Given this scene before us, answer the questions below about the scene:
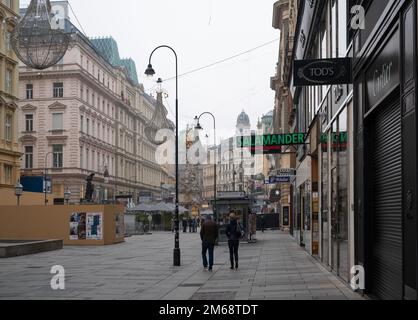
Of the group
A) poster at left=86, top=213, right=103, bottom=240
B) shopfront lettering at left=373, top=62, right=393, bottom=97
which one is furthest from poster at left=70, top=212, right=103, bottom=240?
shopfront lettering at left=373, top=62, right=393, bottom=97

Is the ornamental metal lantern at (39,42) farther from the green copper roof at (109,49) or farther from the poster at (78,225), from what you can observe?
the green copper roof at (109,49)

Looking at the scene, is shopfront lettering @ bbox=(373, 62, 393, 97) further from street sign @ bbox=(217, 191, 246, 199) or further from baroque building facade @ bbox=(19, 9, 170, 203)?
baroque building facade @ bbox=(19, 9, 170, 203)

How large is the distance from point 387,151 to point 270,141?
18.9 meters

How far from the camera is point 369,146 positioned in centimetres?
1238

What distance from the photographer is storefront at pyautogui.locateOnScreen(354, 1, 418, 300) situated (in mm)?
8445

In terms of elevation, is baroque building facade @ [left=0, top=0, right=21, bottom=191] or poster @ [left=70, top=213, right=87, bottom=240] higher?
baroque building facade @ [left=0, top=0, right=21, bottom=191]

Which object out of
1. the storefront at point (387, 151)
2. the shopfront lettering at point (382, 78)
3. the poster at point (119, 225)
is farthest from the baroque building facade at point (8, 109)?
the shopfront lettering at point (382, 78)

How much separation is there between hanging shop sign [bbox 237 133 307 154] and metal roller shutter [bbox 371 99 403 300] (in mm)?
16871

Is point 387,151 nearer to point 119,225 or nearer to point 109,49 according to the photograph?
point 119,225

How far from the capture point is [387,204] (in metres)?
10.9

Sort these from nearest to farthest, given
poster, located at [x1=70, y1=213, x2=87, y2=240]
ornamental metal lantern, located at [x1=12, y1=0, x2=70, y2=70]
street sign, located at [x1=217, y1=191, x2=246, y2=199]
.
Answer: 1. ornamental metal lantern, located at [x1=12, y1=0, x2=70, y2=70]
2. street sign, located at [x1=217, y1=191, x2=246, y2=199]
3. poster, located at [x1=70, y1=213, x2=87, y2=240]

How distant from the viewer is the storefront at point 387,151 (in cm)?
845

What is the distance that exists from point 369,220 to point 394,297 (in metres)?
2.30

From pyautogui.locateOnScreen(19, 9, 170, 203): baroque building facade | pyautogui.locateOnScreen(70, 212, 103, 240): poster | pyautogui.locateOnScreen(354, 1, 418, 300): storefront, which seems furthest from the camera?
pyautogui.locateOnScreen(19, 9, 170, 203): baroque building facade
